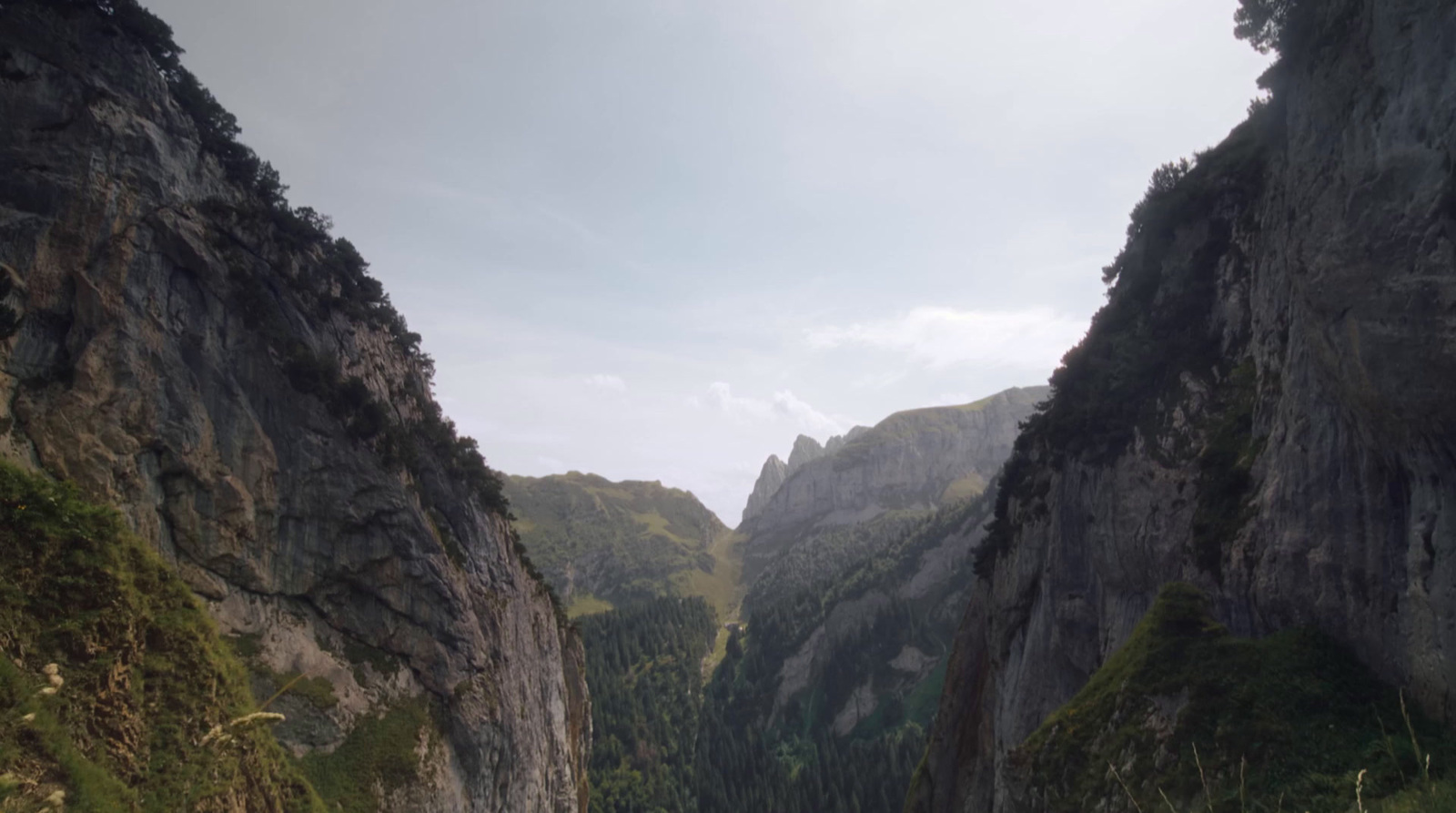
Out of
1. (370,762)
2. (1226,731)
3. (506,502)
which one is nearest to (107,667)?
(370,762)

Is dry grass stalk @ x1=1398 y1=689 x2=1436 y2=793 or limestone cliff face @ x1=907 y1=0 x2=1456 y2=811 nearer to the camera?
dry grass stalk @ x1=1398 y1=689 x2=1436 y2=793

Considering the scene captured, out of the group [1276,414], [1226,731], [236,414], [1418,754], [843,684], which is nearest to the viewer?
[1418,754]

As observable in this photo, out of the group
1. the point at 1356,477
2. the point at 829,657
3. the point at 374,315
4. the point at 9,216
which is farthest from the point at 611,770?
the point at 1356,477

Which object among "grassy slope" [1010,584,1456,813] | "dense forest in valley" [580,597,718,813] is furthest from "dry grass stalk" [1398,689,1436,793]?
"dense forest in valley" [580,597,718,813]

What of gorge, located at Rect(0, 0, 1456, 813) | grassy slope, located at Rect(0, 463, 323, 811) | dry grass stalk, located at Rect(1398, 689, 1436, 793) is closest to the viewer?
dry grass stalk, located at Rect(1398, 689, 1436, 793)

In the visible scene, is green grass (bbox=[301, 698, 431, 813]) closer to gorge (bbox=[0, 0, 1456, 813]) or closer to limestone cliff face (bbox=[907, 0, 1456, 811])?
gorge (bbox=[0, 0, 1456, 813])

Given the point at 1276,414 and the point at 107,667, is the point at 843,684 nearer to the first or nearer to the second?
the point at 1276,414

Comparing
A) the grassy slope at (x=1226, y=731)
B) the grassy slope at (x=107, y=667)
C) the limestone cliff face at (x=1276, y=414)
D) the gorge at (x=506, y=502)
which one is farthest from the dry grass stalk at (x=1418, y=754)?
the grassy slope at (x=107, y=667)

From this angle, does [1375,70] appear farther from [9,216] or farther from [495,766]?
[495,766]
